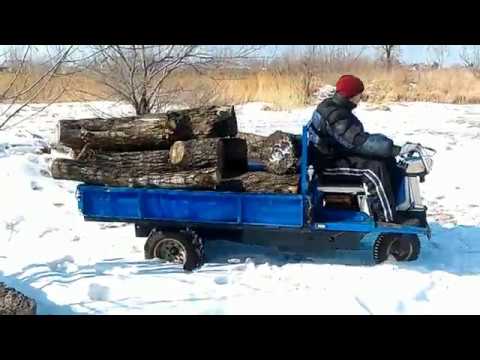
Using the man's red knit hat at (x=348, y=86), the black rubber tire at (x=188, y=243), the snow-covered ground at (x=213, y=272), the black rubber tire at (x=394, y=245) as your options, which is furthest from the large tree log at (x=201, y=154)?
the black rubber tire at (x=394, y=245)

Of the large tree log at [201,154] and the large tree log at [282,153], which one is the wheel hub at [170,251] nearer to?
the large tree log at [201,154]

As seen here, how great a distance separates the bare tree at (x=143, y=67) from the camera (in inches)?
412

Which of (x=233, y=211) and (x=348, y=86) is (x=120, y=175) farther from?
(x=348, y=86)

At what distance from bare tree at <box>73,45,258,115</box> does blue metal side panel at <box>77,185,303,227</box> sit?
4.26 meters

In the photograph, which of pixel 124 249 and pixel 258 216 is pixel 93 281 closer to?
pixel 124 249

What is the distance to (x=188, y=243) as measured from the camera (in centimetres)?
656

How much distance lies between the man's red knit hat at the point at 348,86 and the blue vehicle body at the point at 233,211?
0.64m

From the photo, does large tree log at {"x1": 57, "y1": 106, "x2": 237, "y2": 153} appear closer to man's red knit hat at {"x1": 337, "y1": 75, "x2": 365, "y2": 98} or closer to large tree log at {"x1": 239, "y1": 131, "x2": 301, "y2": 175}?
large tree log at {"x1": 239, "y1": 131, "x2": 301, "y2": 175}

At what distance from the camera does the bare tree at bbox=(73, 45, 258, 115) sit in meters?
10.5

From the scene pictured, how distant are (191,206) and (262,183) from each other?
730 mm

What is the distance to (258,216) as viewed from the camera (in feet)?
21.0

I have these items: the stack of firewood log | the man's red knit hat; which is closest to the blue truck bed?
the stack of firewood log

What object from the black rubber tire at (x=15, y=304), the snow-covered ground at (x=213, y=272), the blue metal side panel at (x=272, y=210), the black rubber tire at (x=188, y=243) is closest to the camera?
the black rubber tire at (x=15, y=304)

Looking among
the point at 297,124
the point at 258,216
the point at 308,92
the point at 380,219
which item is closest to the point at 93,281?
the point at 258,216
